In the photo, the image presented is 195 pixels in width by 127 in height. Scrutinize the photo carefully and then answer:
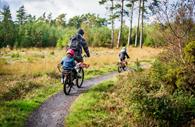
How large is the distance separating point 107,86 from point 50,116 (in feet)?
19.3

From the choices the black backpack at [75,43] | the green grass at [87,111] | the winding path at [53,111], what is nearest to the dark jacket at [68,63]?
the winding path at [53,111]

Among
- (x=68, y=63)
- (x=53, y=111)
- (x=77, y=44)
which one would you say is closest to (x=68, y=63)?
(x=68, y=63)

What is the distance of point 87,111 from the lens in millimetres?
14867

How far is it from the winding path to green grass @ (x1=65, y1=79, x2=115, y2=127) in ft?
0.92

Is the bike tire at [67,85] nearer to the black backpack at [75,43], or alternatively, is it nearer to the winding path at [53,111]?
the winding path at [53,111]

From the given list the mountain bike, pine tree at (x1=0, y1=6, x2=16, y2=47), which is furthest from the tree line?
the mountain bike

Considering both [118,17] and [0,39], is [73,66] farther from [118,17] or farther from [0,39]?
[0,39]

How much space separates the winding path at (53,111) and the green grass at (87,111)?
0.92 ft

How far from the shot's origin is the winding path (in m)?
13.5

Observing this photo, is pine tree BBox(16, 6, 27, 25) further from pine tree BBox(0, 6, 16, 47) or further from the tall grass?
the tall grass

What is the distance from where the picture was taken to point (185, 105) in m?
14.4

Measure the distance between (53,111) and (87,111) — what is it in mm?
1190

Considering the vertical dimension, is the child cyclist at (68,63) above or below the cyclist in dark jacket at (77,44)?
below

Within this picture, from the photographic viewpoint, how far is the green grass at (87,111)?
13.5 metres
